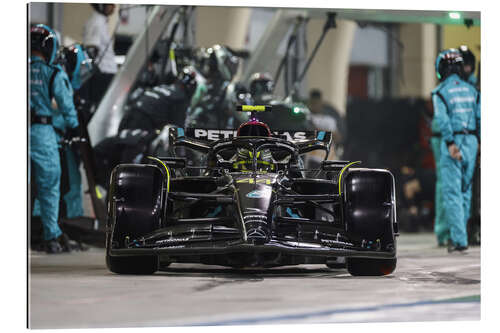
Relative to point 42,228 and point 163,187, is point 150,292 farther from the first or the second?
point 42,228

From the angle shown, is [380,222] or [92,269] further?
[92,269]

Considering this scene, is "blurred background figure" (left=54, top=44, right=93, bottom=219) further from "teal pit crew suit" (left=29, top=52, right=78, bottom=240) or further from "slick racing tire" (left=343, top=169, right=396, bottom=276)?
"slick racing tire" (left=343, top=169, right=396, bottom=276)

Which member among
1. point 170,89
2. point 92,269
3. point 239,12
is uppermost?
point 239,12

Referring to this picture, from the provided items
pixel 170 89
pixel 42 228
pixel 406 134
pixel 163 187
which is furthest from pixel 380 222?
pixel 406 134

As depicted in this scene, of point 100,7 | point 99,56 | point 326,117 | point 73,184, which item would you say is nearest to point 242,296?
point 100,7

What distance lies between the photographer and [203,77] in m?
12.3

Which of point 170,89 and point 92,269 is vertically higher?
point 170,89

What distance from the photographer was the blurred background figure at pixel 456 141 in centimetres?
1035

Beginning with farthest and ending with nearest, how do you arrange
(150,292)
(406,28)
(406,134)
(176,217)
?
1. (406,134)
2. (406,28)
3. (176,217)
4. (150,292)

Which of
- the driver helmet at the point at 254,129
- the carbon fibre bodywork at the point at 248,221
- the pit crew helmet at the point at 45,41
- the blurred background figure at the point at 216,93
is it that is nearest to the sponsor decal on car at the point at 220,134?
the driver helmet at the point at 254,129

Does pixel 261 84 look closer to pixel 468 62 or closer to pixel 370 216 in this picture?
pixel 468 62

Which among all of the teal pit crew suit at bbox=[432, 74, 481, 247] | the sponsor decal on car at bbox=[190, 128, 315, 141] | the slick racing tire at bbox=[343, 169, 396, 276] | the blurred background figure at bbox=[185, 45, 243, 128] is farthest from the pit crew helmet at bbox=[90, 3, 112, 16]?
the slick racing tire at bbox=[343, 169, 396, 276]

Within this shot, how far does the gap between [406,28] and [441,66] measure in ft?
7.02

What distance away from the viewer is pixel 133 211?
6.95 meters
